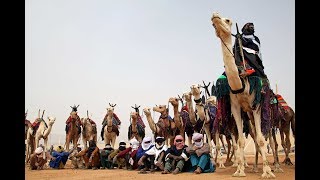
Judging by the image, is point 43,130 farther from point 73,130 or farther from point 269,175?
point 269,175

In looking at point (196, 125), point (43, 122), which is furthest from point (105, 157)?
point (43, 122)

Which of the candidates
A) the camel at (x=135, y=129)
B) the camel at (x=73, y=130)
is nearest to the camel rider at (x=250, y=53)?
the camel at (x=135, y=129)

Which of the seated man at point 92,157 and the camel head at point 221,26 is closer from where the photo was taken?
the camel head at point 221,26

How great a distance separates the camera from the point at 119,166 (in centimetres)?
1260

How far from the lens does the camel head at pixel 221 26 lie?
7723 mm

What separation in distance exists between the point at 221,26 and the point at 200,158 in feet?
12.2

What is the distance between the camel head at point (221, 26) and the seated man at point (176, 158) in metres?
3.75

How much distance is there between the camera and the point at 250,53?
28.1 ft

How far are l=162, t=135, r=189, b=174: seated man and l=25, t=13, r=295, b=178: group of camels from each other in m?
1.33

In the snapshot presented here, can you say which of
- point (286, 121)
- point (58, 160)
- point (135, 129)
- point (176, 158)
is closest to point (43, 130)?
point (58, 160)

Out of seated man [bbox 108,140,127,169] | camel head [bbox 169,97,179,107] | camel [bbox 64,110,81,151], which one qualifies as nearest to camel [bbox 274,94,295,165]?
camel head [bbox 169,97,179,107]

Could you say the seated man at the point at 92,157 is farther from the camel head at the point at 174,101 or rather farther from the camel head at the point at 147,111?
the camel head at the point at 174,101

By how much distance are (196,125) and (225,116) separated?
15.2 feet
